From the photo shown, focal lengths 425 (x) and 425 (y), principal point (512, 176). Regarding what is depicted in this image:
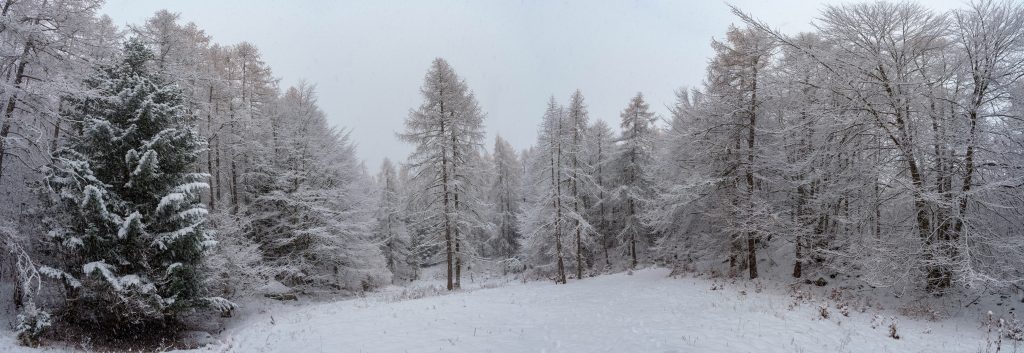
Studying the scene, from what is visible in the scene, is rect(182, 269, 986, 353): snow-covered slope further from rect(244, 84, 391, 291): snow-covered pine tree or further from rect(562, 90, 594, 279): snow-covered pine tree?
rect(562, 90, 594, 279): snow-covered pine tree

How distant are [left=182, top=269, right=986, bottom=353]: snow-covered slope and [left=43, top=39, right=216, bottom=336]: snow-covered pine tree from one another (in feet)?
8.64

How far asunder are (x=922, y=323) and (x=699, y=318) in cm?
491

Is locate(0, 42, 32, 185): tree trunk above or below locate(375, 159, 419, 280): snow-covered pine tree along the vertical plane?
above

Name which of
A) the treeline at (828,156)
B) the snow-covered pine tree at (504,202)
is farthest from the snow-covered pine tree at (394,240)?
the treeline at (828,156)

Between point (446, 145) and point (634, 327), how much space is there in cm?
1341

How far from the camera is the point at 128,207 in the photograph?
11516 mm

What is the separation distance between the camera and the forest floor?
27.5 ft

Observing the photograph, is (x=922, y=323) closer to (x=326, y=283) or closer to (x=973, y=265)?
(x=973, y=265)

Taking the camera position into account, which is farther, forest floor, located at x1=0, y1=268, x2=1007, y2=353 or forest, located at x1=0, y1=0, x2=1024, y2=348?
forest, located at x1=0, y1=0, x2=1024, y2=348

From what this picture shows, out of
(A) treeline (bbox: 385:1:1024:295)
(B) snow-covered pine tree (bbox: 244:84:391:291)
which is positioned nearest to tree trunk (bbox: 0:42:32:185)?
(B) snow-covered pine tree (bbox: 244:84:391:291)

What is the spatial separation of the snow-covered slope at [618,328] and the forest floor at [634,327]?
2 centimetres

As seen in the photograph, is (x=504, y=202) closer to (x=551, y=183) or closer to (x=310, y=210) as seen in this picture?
(x=551, y=183)

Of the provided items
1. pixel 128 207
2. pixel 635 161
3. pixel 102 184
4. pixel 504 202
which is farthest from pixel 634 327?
pixel 504 202

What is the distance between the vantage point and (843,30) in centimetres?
1196
